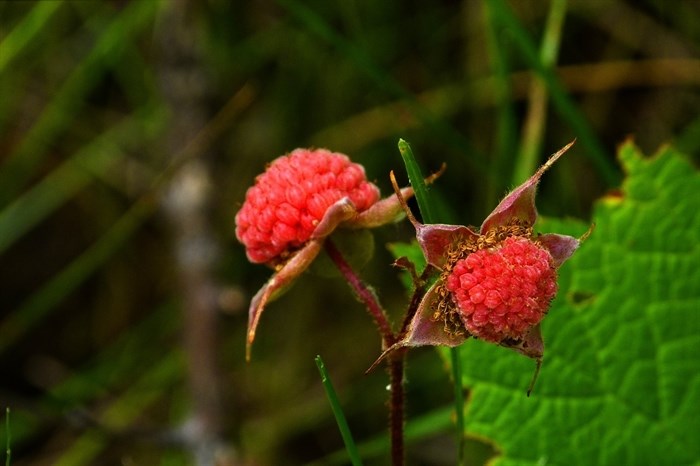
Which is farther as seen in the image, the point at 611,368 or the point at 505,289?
the point at 611,368

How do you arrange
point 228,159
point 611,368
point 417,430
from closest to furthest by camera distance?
point 611,368
point 417,430
point 228,159

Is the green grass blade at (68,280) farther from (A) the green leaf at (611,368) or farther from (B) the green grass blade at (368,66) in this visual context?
(A) the green leaf at (611,368)

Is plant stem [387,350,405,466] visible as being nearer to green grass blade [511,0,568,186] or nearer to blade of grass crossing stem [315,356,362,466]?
blade of grass crossing stem [315,356,362,466]

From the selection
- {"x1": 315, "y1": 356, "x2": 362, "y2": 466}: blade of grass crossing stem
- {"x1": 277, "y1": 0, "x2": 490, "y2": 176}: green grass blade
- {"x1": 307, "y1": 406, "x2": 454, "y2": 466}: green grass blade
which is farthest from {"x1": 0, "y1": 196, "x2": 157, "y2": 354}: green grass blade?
{"x1": 315, "y1": 356, "x2": 362, "y2": 466}: blade of grass crossing stem

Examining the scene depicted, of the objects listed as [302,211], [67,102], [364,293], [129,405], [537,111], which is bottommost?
[364,293]

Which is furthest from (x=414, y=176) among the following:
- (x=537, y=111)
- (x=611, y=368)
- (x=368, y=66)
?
(x=537, y=111)

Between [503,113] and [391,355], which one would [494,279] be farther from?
[503,113]

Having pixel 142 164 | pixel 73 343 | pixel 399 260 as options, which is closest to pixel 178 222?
pixel 142 164

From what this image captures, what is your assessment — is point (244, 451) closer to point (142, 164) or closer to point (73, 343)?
point (73, 343)
